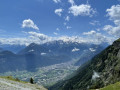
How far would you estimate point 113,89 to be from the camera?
52312mm

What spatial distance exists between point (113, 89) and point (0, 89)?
3625 cm

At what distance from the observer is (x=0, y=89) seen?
31422 mm

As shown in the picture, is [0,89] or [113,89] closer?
[0,89]

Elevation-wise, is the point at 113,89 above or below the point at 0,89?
below
